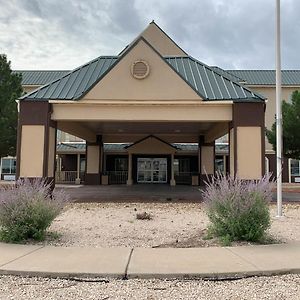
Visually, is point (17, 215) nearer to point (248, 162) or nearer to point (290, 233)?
point (290, 233)

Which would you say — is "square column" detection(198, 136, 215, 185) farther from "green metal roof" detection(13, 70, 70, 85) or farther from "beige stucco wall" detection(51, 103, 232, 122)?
"green metal roof" detection(13, 70, 70, 85)

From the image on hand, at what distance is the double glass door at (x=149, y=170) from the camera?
129ft

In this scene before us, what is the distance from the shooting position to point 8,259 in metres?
7.23

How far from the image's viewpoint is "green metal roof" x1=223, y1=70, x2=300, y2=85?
148 ft

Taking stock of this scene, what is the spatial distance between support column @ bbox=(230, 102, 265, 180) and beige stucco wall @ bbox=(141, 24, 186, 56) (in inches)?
593

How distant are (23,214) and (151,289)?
14.4 ft

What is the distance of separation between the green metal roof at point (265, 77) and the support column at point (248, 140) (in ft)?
88.7

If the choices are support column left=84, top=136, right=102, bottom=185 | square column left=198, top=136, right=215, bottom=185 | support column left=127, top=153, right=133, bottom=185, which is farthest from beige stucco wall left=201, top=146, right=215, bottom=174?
support column left=84, top=136, right=102, bottom=185

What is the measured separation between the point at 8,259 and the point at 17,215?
1.83 meters

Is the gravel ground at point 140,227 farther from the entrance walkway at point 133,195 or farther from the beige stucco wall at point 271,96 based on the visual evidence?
the beige stucco wall at point 271,96

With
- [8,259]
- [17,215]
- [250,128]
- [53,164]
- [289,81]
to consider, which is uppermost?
[289,81]

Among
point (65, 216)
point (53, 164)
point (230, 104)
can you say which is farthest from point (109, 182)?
point (65, 216)

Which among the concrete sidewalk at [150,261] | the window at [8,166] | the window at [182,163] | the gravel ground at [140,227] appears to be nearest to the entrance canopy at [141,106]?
the gravel ground at [140,227]

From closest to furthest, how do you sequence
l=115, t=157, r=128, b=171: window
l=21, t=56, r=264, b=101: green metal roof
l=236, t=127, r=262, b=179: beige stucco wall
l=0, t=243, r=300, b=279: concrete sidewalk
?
l=0, t=243, r=300, b=279: concrete sidewalk → l=236, t=127, r=262, b=179: beige stucco wall → l=21, t=56, r=264, b=101: green metal roof → l=115, t=157, r=128, b=171: window
